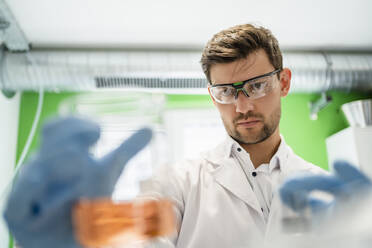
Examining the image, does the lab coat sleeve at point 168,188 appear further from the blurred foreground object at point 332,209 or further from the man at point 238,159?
the blurred foreground object at point 332,209

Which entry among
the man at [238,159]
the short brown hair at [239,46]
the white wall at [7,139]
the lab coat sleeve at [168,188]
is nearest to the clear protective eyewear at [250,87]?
the man at [238,159]

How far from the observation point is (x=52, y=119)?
2.00 feet

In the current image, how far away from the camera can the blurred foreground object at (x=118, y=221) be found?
0.50 m

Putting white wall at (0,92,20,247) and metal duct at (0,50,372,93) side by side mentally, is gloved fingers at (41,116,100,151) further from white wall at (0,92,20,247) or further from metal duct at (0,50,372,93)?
white wall at (0,92,20,247)

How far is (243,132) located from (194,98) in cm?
250

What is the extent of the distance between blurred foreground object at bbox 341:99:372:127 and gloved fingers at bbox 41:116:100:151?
3.37m

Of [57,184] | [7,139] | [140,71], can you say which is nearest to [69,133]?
[57,184]

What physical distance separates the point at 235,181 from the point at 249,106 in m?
0.34

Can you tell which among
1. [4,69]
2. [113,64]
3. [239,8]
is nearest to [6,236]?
[4,69]

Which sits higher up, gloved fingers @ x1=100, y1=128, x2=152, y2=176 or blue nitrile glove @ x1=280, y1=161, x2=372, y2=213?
gloved fingers @ x1=100, y1=128, x2=152, y2=176

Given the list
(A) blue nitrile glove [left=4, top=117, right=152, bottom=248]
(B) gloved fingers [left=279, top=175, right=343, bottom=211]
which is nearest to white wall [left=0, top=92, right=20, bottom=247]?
(A) blue nitrile glove [left=4, top=117, right=152, bottom=248]

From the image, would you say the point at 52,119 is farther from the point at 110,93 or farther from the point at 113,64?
the point at 113,64

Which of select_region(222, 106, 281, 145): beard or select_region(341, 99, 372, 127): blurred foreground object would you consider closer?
select_region(222, 106, 281, 145): beard

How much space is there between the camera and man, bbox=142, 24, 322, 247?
52.2 inches
